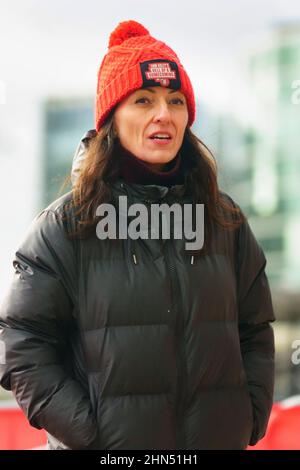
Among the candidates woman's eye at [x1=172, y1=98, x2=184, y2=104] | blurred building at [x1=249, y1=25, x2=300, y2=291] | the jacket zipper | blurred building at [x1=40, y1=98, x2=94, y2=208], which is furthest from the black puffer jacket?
blurred building at [x1=40, y1=98, x2=94, y2=208]

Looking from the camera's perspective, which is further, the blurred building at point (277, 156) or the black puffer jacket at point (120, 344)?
the blurred building at point (277, 156)

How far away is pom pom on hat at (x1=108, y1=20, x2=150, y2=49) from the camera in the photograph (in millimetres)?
2344

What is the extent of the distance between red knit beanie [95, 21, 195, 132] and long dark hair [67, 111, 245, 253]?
3.0 inches

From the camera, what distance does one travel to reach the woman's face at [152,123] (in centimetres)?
218

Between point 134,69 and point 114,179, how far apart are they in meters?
0.33

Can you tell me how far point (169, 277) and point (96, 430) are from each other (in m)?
0.45

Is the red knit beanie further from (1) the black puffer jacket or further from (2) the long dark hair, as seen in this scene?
(1) the black puffer jacket

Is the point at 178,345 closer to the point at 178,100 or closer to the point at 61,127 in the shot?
the point at 178,100

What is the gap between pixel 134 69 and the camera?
7.25ft

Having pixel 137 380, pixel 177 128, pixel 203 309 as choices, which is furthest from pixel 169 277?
pixel 177 128

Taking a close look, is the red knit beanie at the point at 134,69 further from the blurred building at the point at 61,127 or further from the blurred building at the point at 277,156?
the blurred building at the point at 61,127

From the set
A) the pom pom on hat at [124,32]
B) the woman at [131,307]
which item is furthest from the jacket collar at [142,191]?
the pom pom on hat at [124,32]

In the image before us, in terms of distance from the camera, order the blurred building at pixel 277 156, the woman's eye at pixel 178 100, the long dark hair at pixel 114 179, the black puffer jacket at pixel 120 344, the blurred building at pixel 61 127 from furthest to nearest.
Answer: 1. the blurred building at pixel 61 127
2. the blurred building at pixel 277 156
3. the woman's eye at pixel 178 100
4. the long dark hair at pixel 114 179
5. the black puffer jacket at pixel 120 344

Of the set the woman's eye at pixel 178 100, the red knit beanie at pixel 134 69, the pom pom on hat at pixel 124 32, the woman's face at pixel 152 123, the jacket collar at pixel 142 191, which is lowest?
the jacket collar at pixel 142 191
